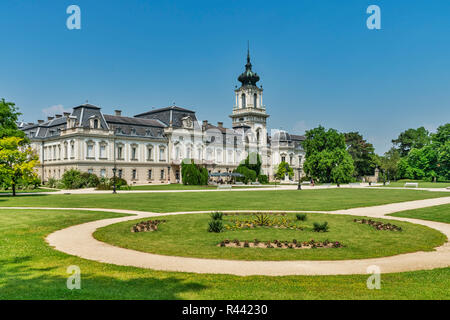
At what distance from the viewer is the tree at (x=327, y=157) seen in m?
64.7

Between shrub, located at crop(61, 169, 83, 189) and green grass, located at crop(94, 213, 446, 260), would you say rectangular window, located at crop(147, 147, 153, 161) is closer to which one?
shrub, located at crop(61, 169, 83, 189)

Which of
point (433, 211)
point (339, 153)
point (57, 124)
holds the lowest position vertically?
point (433, 211)

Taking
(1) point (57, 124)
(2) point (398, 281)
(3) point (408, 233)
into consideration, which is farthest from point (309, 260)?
(1) point (57, 124)

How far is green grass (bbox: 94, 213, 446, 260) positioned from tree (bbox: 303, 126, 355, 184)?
47.5 meters

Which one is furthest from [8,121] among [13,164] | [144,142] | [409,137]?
[409,137]

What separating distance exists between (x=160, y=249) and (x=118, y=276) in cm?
321

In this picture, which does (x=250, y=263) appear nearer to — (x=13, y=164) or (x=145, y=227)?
(x=145, y=227)

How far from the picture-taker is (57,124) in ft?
227

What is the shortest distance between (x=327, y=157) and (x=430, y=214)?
45297 mm

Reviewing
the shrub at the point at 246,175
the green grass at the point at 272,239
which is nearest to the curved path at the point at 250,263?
the green grass at the point at 272,239

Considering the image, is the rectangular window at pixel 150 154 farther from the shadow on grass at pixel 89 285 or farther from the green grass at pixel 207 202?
the shadow on grass at pixel 89 285

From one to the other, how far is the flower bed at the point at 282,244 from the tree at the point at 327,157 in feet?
171

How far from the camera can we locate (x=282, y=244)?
13086 mm
